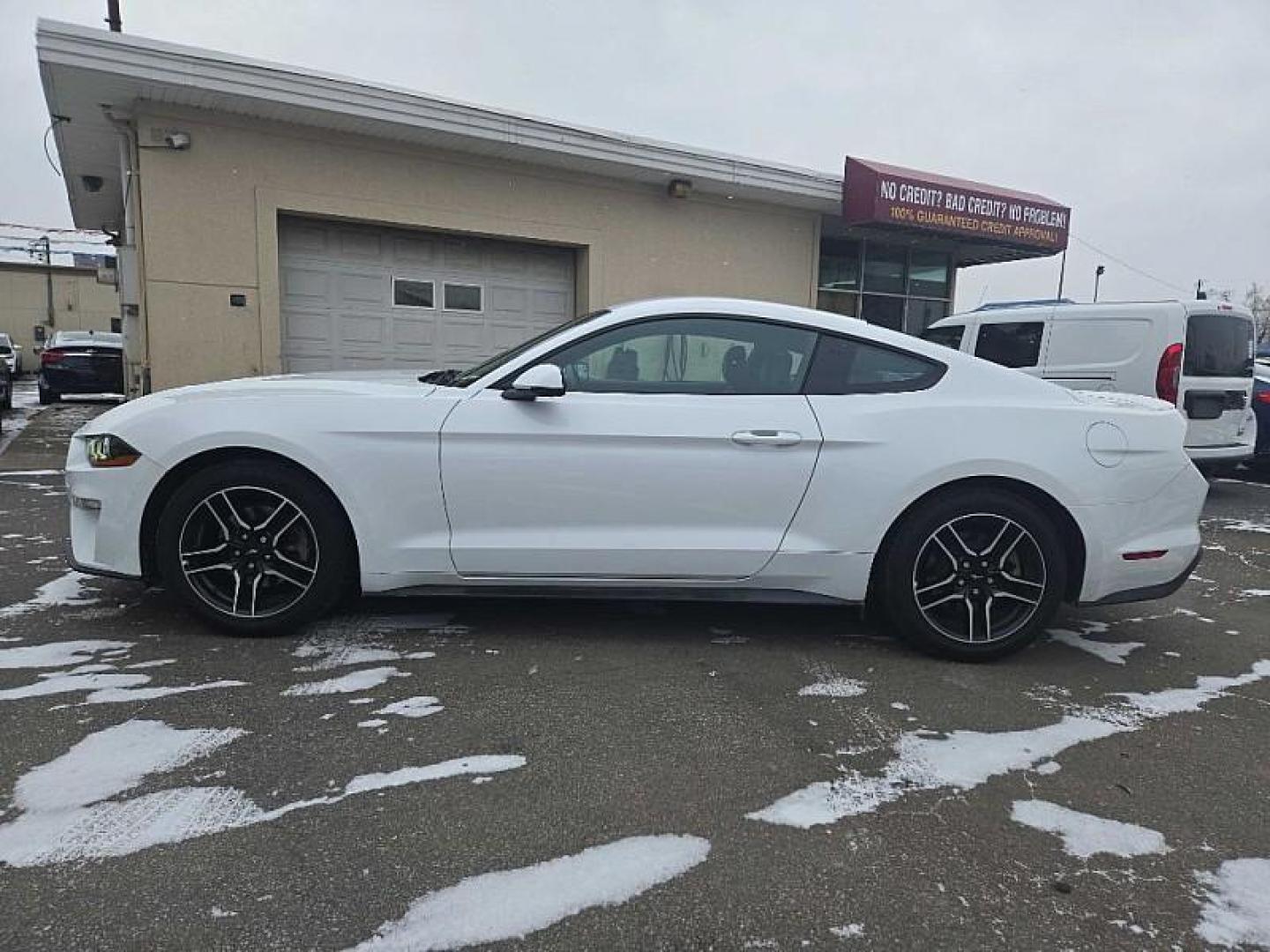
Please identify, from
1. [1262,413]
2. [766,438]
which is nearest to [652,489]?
[766,438]

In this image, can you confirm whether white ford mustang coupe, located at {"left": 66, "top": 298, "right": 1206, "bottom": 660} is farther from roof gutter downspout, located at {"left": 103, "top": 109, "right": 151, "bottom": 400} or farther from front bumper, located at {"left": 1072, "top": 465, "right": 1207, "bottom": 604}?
roof gutter downspout, located at {"left": 103, "top": 109, "right": 151, "bottom": 400}

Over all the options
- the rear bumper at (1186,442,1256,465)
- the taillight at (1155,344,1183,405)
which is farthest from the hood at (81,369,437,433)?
the rear bumper at (1186,442,1256,465)

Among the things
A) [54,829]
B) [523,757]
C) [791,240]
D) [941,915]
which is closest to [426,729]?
[523,757]

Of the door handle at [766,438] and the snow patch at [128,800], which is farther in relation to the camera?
the door handle at [766,438]

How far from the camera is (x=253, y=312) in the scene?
9.10 m

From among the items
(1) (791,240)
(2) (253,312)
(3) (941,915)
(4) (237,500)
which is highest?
(1) (791,240)

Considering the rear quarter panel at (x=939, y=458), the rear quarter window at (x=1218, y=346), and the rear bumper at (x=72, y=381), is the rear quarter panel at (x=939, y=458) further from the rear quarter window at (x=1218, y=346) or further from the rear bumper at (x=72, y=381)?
the rear bumper at (x=72, y=381)

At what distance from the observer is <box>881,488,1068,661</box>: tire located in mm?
3430

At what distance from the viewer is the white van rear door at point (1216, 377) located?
24.1ft

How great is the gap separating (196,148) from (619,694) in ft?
27.5

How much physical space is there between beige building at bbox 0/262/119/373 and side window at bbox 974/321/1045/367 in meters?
33.3

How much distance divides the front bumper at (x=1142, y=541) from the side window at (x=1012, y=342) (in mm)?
4999

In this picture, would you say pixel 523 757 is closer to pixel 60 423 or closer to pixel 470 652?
pixel 470 652

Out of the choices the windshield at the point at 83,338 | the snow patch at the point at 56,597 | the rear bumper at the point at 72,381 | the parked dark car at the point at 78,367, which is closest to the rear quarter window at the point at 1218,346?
the snow patch at the point at 56,597
